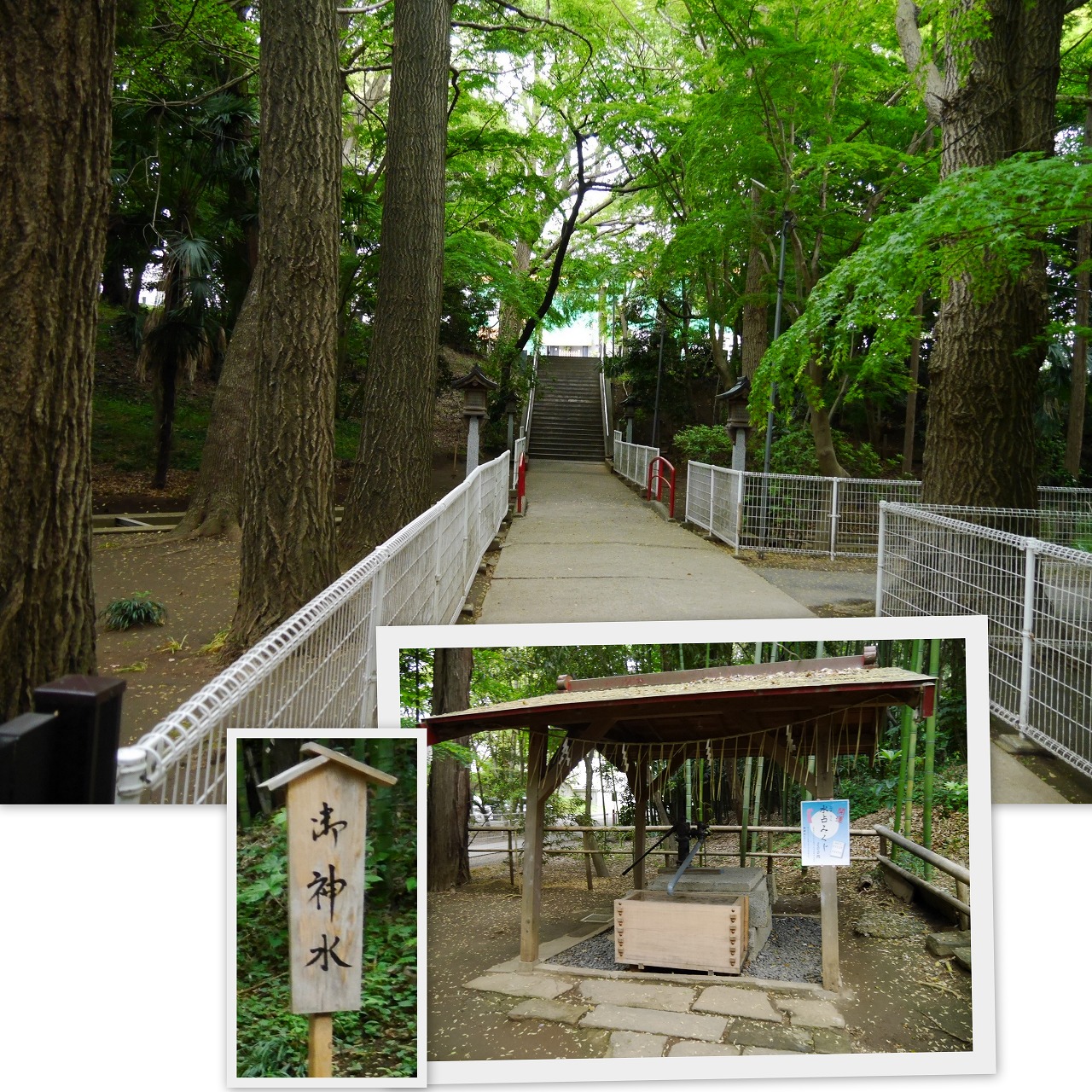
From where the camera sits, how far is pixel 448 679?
2.84 m

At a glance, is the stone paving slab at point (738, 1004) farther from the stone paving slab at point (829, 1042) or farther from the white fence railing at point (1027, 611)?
the white fence railing at point (1027, 611)

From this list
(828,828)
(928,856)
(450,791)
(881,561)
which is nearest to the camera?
(828,828)

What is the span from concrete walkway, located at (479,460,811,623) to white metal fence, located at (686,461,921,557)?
0.48 m

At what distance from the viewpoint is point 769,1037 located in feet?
7.88

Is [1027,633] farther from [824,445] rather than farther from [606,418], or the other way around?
[606,418]

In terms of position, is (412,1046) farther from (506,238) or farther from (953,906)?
(506,238)

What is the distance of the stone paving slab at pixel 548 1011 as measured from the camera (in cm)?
250

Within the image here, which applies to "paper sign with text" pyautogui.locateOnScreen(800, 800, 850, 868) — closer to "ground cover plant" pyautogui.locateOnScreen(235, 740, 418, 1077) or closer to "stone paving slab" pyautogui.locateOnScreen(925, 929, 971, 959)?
"stone paving slab" pyautogui.locateOnScreen(925, 929, 971, 959)

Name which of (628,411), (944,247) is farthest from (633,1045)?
(628,411)

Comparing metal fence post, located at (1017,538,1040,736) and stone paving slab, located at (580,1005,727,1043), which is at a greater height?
metal fence post, located at (1017,538,1040,736)

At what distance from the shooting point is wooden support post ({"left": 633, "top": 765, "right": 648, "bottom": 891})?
12.2 feet

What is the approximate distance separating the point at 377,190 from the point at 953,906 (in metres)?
13.8

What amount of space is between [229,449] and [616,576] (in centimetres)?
529

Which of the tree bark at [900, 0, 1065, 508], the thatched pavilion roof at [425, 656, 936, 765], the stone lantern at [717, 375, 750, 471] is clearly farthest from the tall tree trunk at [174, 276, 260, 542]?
the thatched pavilion roof at [425, 656, 936, 765]
